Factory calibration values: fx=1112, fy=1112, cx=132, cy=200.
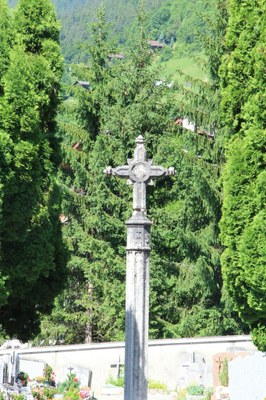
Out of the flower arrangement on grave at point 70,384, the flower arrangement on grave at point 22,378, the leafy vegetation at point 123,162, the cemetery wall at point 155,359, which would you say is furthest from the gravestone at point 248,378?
the flower arrangement on grave at point 22,378

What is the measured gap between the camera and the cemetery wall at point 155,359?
2823 centimetres

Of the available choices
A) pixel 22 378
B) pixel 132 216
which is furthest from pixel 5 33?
pixel 22 378

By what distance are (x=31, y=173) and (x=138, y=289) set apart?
2951 mm

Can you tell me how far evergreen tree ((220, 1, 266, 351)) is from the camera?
1775 cm

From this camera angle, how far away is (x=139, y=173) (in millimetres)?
16797

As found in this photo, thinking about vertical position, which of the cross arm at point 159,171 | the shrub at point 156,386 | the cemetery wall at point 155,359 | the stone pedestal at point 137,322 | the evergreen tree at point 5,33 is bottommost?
the stone pedestal at point 137,322

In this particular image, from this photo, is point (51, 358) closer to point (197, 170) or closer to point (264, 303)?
point (197, 170)

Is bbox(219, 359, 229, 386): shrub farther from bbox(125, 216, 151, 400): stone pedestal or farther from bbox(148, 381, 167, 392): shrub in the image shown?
bbox(125, 216, 151, 400): stone pedestal

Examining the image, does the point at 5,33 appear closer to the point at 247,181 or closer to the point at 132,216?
the point at 132,216

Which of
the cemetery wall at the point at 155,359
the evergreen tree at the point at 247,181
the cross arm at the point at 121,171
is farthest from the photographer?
the cemetery wall at the point at 155,359

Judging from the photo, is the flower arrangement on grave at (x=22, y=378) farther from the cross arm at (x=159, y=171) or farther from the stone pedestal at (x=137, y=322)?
the cross arm at (x=159, y=171)

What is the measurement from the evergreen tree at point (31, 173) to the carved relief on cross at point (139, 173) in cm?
167

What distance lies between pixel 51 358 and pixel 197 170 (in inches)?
252

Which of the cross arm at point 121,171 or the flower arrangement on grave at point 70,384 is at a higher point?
the cross arm at point 121,171
